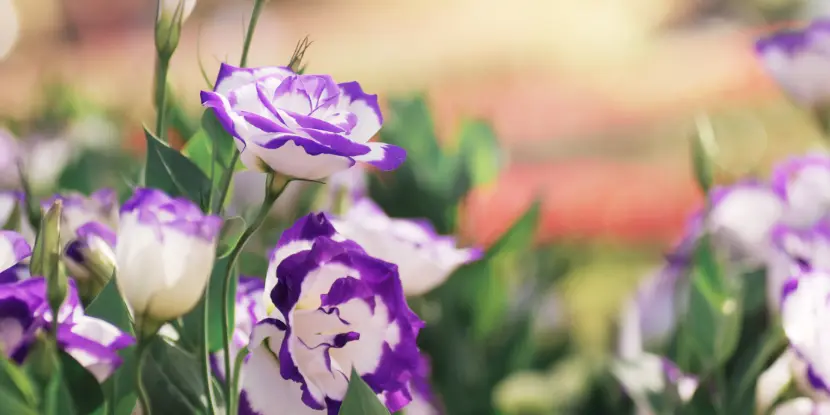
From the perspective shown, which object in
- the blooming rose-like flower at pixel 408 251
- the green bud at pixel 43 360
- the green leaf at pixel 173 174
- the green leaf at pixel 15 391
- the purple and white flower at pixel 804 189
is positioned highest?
the green leaf at pixel 173 174

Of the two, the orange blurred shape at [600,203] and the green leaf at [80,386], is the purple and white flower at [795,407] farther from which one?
the orange blurred shape at [600,203]

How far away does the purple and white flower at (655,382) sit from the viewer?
46 cm

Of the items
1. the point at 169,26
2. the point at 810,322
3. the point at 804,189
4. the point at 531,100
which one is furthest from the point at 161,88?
the point at 531,100

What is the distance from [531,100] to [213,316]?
2037mm

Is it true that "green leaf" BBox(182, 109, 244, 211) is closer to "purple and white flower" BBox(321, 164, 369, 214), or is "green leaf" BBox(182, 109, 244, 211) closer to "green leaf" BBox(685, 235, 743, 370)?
"purple and white flower" BBox(321, 164, 369, 214)

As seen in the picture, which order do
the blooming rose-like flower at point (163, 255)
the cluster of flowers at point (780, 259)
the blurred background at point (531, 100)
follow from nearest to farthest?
the blooming rose-like flower at point (163, 255), the cluster of flowers at point (780, 259), the blurred background at point (531, 100)

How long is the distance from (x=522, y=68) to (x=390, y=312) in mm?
2609

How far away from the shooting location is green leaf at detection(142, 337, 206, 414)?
31 centimetres

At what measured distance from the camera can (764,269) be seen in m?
0.50

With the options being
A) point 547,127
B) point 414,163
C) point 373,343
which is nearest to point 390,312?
point 373,343

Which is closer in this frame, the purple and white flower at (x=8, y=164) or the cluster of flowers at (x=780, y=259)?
the cluster of flowers at (x=780, y=259)

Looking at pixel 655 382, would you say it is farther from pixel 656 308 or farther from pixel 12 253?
pixel 12 253

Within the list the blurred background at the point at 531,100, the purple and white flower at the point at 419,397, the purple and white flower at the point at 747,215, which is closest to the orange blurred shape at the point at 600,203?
the blurred background at the point at 531,100

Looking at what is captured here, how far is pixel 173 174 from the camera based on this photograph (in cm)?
33
